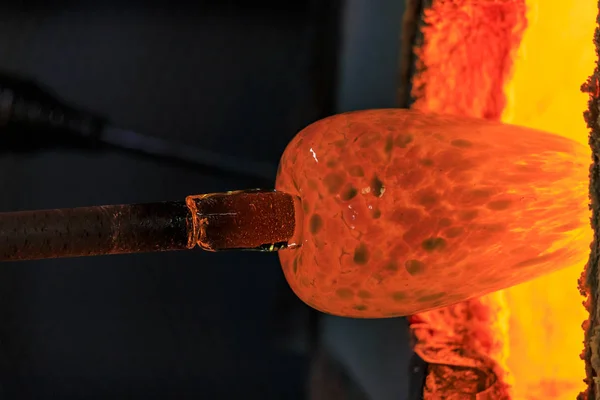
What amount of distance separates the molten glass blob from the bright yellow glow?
6 cm

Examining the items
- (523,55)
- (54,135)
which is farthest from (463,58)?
(54,135)

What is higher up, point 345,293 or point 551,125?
point 551,125

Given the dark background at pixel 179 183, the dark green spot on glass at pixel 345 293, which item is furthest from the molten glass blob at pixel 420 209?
the dark background at pixel 179 183

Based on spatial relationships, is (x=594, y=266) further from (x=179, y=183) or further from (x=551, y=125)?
(x=179, y=183)

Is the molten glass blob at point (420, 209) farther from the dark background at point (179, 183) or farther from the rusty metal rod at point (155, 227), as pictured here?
the dark background at point (179, 183)

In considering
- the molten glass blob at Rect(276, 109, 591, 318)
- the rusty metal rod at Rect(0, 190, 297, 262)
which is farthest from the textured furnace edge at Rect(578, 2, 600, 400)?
the rusty metal rod at Rect(0, 190, 297, 262)

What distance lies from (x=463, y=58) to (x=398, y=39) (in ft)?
0.17

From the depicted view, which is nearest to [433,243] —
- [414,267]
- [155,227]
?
[414,267]

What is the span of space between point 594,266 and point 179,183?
0.93 feet

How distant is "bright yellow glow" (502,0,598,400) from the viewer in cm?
36

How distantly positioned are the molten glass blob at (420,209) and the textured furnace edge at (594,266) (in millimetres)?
38

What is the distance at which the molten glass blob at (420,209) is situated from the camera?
299 mm

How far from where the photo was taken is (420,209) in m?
0.30

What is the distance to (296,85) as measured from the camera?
1.49 feet
